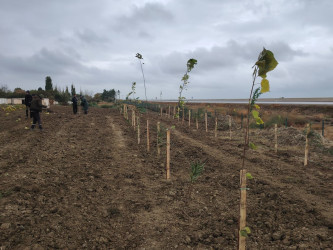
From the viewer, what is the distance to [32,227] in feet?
12.6

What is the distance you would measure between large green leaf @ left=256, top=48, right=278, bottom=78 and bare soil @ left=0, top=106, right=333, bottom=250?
102 inches

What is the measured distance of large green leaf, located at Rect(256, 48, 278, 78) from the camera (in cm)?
242

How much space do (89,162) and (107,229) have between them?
3.91m

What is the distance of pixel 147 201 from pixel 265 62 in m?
3.73

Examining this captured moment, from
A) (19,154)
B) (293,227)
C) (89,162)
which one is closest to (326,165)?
(293,227)

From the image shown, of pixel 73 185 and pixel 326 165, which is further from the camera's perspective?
pixel 326 165

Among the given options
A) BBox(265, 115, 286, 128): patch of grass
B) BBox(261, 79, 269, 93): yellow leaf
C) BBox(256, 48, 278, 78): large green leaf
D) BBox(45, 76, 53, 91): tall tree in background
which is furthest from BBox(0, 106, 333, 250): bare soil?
BBox(45, 76, 53, 91): tall tree in background

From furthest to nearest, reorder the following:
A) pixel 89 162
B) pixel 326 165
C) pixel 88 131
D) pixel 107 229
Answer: pixel 88 131, pixel 326 165, pixel 89 162, pixel 107 229

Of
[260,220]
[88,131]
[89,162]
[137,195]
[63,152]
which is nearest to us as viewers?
[260,220]

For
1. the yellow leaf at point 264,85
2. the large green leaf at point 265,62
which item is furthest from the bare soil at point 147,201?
the large green leaf at point 265,62

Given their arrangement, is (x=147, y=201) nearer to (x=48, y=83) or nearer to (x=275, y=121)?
(x=275, y=121)

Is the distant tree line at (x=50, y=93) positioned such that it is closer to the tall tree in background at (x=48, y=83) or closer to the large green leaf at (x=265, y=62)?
the tall tree in background at (x=48, y=83)

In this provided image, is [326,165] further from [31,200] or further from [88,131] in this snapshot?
Result: [88,131]

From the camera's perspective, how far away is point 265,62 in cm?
246
